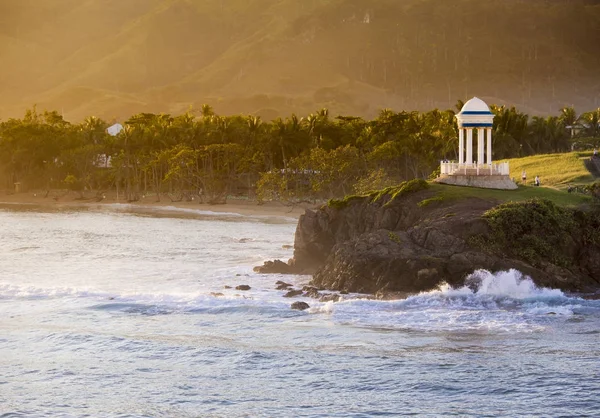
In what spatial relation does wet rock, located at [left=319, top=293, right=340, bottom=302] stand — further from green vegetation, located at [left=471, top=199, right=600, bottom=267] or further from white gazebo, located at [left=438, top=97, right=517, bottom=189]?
white gazebo, located at [left=438, top=97, right=517, bottom=189]

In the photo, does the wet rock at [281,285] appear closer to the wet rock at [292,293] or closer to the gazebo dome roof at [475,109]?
the wet rock at [292,293]

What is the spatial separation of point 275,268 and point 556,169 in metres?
21.5

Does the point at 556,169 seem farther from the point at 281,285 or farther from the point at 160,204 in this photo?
the point at 160,204

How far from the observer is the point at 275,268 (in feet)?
157

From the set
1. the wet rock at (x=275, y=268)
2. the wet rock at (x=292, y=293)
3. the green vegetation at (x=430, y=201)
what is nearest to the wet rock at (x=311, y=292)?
the wet rock at (x=292, y=293)

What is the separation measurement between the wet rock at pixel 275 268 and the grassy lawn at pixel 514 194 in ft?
29.3

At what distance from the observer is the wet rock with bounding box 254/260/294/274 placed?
4759 cm

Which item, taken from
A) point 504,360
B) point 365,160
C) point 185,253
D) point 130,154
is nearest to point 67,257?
point 185,253

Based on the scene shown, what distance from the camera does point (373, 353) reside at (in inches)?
1187

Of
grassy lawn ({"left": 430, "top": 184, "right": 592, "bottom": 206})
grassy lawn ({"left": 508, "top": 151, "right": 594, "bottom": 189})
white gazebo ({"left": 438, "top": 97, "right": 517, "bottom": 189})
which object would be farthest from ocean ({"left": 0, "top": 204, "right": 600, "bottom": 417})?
grassy lawn ({"left": 508, "top": 151, "right": 594, "bottom": 189})

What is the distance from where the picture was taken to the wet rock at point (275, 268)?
47594 millimetres

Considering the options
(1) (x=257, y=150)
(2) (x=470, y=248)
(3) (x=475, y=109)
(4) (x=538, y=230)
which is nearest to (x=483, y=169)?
(3) (x=475, y=109)

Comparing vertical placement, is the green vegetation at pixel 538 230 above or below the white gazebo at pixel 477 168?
below

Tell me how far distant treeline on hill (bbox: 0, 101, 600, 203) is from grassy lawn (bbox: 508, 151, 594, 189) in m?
24.4
